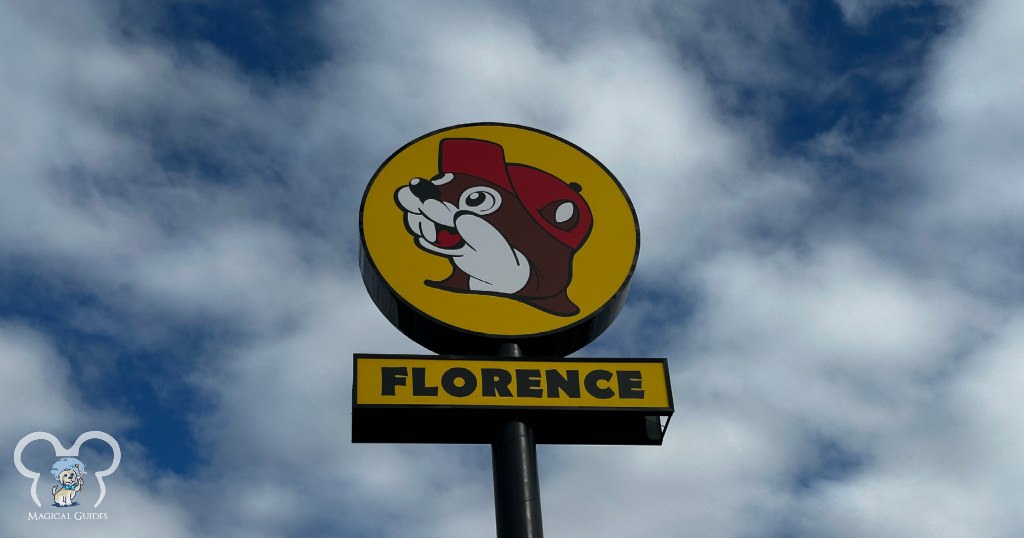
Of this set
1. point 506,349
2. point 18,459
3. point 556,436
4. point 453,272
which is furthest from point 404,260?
point 18,459

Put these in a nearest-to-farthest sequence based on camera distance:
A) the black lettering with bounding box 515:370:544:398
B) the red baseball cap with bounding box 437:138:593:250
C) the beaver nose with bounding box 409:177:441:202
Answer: the black lettering with bounding box 515:370:544:398, the beaver nose with bounding box 409:177:441:202, the red baseball cap with bounding box 437:138:593:250

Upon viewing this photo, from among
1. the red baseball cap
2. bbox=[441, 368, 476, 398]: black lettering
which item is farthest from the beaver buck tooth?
bbox=[441, 368, 476, 398]: black lettering

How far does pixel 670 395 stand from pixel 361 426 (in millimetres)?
4007

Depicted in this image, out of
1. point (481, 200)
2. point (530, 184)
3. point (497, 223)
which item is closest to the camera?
point (497, 223)

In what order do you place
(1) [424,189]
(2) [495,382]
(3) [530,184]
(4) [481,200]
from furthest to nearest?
(3) [530,184] → (4) [481,200] → (1) [424,189] → (2) [495,382]

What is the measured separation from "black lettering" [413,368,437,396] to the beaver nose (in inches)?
122

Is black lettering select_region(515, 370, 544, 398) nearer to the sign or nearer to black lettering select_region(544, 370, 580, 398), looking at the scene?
the sign

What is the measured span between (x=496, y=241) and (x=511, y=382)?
251cm

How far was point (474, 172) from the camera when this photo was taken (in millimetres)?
17078

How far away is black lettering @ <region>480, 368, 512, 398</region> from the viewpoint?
1444 centimetres

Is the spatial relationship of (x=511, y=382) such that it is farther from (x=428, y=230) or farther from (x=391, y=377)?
(x=428, y=230)

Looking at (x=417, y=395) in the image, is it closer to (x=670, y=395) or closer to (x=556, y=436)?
A: (x=556, y=436)

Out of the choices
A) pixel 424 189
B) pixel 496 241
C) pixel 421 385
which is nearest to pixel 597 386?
pixel 421 385

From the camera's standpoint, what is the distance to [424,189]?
16.6m
